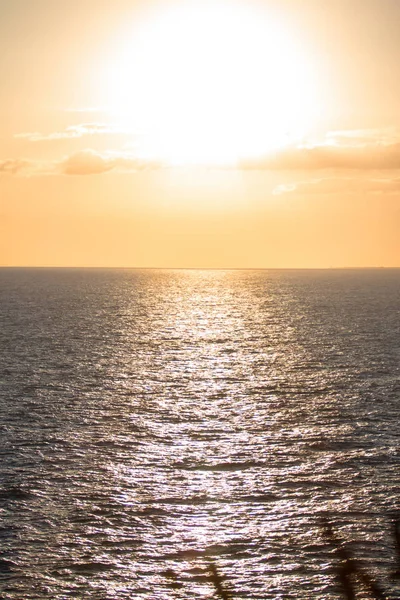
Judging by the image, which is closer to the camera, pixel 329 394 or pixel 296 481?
pixel 296 481

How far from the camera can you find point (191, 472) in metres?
43.4

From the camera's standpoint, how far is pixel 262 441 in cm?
5072

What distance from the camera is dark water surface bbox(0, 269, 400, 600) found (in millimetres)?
31219

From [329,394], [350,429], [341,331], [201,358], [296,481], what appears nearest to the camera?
[296,481]

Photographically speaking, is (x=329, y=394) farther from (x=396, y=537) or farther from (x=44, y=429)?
(x=396, y=537)

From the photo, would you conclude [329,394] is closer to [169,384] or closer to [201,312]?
[169,384]

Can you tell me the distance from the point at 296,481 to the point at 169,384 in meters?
33.5

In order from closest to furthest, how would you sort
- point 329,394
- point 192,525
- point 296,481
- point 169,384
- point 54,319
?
point 192,525 → point 296,481 → point 329,394 → point 169,384 → point 54,319

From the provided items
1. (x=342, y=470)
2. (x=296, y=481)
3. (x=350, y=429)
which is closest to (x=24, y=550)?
(x=296, y=481)

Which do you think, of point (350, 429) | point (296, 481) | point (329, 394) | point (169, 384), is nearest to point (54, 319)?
point (169, 384)

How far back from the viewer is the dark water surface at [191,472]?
102ft

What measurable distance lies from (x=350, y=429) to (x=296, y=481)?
13.4m

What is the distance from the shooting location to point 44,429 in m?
53.1

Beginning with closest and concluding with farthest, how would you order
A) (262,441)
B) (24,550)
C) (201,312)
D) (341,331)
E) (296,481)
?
(24,550) → (296,481) → (262,441) → (341,331) → (201,312)
